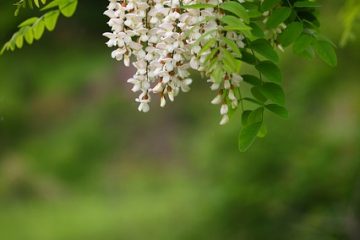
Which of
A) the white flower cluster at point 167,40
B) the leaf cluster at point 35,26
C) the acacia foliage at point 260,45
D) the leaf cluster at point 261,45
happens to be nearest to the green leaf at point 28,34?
the leaf cluster at point 35,26

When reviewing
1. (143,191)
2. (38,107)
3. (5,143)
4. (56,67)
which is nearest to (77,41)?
(56,67)

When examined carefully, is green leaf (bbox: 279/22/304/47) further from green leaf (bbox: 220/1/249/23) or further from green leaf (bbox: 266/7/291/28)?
green leaf (bbox: 220/1/249/23)

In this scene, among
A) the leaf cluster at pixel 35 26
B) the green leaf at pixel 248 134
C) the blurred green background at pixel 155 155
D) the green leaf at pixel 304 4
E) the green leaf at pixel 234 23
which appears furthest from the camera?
the blurred green background at pixel 155 155

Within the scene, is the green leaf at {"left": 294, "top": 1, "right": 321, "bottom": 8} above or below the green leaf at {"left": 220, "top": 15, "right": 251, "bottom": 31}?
above

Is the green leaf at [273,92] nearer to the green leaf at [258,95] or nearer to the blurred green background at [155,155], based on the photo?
the green leaf at [258,95]

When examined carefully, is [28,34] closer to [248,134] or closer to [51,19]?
[51,19]

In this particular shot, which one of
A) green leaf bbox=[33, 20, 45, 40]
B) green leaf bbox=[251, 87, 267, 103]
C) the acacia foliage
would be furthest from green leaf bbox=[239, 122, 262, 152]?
green leaf bbox=[33, 20, 45, 40]

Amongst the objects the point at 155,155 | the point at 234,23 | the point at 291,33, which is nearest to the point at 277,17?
the point at 291,33

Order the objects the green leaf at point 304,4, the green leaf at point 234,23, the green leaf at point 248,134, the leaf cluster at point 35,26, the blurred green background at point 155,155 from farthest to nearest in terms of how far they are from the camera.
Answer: the blurred green background at point 155,155 < the leaf cluster at point 35,26 < the green leaf at point 304,4 < the green leaf at point 248,134 < the green leaf at point 234,23
